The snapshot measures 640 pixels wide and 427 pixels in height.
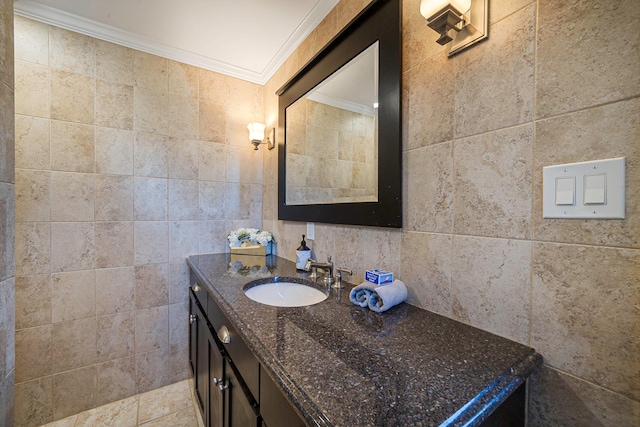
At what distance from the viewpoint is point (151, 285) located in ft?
5.87

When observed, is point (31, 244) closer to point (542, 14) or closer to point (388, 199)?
point (388, 199)

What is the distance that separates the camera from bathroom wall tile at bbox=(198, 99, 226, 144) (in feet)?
6.31

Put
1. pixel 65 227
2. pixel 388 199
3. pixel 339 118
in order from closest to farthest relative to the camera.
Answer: pixel 388 199
pixel 339 118
pixel 65 227

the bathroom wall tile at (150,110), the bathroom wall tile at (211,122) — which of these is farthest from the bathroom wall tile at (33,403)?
the bathroom wall tile at (211,122)

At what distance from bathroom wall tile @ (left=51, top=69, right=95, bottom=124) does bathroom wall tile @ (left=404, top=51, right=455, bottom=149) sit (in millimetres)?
1841

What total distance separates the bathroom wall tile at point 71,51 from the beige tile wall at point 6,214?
80cm

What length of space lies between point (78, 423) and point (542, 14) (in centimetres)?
274

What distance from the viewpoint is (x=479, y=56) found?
2.54 ft

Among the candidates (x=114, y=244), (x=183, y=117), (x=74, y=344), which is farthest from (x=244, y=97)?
(x=74, y=344)

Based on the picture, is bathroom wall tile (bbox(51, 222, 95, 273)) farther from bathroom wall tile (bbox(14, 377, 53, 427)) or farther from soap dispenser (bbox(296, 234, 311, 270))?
soap dispenser (bbox(296, 234, 311, 270))

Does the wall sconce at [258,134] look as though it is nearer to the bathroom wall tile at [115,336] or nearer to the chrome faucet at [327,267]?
the chrome faucet at [327,267]

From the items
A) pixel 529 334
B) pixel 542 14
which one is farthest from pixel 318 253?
pixel 542 14

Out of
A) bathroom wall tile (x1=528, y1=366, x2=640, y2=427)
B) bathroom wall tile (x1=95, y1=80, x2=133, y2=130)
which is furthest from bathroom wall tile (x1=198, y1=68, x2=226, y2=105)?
bathroom wall tile (x1=528, y1=366, x2=640, y2=427)

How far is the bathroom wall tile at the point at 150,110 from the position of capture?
172 centimetres
